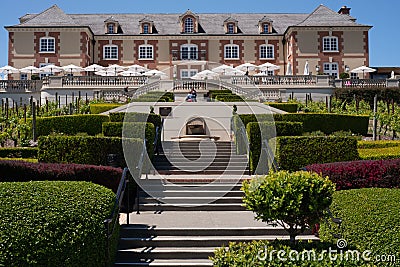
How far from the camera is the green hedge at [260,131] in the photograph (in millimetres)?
15414

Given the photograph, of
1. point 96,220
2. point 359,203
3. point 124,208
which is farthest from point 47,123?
point 359,203

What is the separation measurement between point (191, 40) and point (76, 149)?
34390 millimetres

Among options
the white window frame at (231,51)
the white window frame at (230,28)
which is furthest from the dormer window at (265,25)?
the white window frame at (231,51)

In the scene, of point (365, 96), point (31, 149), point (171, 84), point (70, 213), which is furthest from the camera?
point (365, 96)

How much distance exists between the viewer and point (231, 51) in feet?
151

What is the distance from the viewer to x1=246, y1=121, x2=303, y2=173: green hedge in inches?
607

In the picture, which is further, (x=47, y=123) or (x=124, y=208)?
(x=47, y=123)

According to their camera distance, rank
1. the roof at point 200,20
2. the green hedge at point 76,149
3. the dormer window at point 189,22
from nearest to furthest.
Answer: the green hedge at point 76,149 → the roof at point 200,20 → the dormer window at point 189,22

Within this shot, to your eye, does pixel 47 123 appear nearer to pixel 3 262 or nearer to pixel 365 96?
pixel 3 262

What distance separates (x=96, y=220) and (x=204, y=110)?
58.0 feet

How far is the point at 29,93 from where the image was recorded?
35594mm

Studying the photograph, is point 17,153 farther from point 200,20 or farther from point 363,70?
point 200,20

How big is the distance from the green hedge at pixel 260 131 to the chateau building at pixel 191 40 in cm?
2548

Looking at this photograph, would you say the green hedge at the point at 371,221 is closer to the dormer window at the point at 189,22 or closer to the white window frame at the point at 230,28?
the white window frame at the point at 230,28
